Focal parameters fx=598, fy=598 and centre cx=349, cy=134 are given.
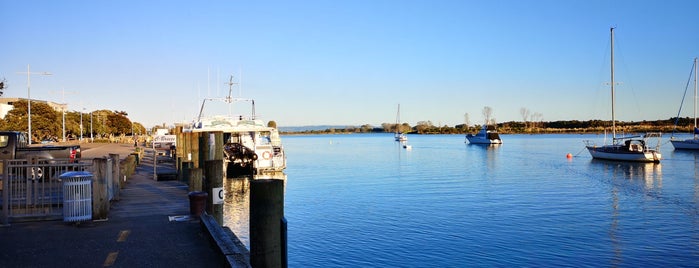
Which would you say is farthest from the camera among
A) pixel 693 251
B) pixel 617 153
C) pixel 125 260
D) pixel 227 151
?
pixel 617 153

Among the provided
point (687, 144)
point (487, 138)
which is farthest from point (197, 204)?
point (487, 138)

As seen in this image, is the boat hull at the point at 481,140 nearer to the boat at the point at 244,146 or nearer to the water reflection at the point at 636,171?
the water reflection at the point at 636,171

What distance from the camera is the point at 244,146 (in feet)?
129

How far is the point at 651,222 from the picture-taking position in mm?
22469

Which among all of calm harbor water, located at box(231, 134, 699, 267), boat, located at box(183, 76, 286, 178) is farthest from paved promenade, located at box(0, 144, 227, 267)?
boat, located at box(183, 76, 286, 178)

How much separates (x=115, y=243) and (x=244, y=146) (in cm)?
2883

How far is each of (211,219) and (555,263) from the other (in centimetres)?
925

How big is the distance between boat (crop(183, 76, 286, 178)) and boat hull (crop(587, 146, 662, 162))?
112 ft

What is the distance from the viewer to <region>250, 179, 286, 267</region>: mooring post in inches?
323

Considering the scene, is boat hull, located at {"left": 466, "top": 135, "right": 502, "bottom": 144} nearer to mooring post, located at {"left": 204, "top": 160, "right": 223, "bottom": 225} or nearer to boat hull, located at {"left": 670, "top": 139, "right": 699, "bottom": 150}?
boat hull, located at {"left": 670, "top": 139, "right": 699, "bottom": 150}

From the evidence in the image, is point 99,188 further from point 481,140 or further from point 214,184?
point 481,140

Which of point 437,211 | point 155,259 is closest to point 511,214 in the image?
point 437,211

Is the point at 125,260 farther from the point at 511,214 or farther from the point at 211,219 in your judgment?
the point at 511,214

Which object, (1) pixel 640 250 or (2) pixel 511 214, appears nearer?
(1) pixel 640 250
